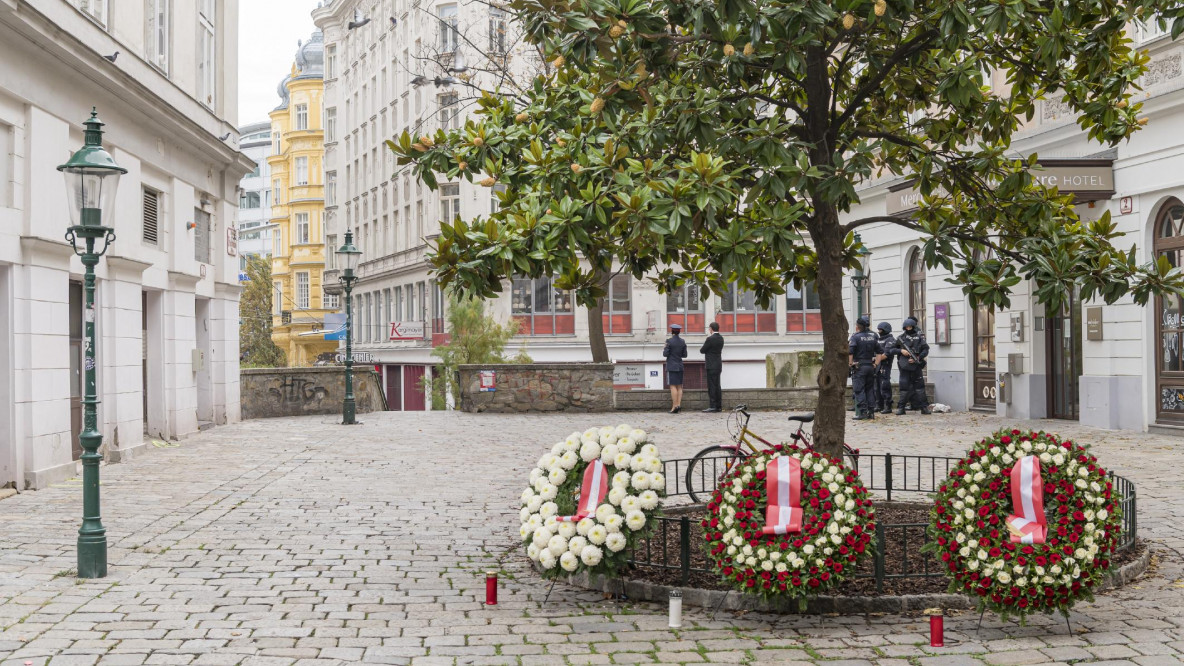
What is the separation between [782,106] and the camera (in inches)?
374

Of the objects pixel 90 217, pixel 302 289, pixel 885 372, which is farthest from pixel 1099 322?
pixel 302 289

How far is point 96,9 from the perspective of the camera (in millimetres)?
16641

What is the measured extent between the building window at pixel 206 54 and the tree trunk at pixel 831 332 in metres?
16.2

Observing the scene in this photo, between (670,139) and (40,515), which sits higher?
(670,139)

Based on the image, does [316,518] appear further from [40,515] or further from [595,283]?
[595,283]

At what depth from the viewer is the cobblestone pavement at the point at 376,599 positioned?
249 inches

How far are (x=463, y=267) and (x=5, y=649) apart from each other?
10.6ft

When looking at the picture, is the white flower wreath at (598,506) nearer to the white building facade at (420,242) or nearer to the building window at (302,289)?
the white building facade at (420,242)

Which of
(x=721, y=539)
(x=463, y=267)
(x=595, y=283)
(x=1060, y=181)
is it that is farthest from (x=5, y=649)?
(x=1060, y=181)

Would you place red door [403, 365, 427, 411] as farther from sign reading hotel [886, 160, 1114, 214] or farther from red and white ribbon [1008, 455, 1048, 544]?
red and white ribbon [1008, 455, 1048, 544]

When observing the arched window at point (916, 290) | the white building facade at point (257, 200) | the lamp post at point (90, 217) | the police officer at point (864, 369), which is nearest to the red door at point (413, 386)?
the arched window at point (916, 290)

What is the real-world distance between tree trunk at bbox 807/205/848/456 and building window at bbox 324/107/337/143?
217 ft

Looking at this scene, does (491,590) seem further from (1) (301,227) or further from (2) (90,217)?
(1) (301,227)

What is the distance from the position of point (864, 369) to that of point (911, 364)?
1.89 metres
